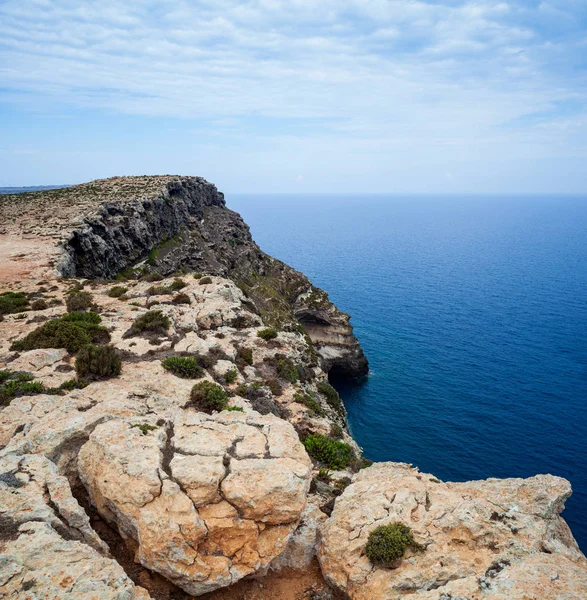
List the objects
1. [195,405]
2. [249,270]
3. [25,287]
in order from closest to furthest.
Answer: [195,405]
[25,287]
[249,270]

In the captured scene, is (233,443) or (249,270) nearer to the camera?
(233,443)

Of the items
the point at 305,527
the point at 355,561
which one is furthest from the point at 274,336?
the point at 355,561

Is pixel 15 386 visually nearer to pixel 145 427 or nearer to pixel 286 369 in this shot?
pixel 145 427

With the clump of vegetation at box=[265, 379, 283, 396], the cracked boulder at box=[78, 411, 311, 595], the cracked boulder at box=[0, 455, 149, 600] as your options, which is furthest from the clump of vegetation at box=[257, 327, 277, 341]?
the cracked boulder at box=[0, 455, 149, 600]

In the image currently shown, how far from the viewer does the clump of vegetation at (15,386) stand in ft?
56.7

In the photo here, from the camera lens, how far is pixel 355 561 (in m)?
11.8

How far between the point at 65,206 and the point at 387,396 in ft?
225

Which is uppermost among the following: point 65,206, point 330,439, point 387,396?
point 65,206

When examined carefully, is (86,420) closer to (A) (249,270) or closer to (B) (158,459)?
(B) (158,459)

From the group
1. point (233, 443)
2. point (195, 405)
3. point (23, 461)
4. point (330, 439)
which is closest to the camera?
point (23, 461)

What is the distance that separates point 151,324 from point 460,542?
22.1 meters

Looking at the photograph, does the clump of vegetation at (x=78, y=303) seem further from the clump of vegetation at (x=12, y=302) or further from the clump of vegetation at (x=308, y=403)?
the clump of vegetation at (x=308, y=403)

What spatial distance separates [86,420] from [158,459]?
3.86 m

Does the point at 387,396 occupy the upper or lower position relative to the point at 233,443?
lower
